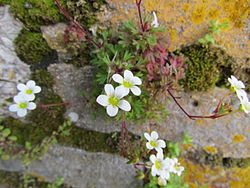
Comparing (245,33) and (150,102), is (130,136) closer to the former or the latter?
(150,102)

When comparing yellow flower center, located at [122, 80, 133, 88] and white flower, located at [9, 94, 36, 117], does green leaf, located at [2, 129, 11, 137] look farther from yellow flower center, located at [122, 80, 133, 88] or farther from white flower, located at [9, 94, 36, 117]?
yellow flower center, located at [122, 80, 133, 88]

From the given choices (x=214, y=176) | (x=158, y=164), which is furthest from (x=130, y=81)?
(x=214, y=176)

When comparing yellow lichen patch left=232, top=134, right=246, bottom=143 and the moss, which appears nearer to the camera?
yellow lichen patch left=232, top=134, right=246, bottom=143

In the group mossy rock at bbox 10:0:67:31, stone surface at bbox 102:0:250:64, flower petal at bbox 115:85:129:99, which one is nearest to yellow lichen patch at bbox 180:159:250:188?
stone surface at bbox 102:0:250:64

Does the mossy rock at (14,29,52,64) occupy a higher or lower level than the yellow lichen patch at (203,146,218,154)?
higher

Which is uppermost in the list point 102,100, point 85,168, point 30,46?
point 30,46

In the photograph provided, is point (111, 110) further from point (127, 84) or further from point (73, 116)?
point (73, 116)
